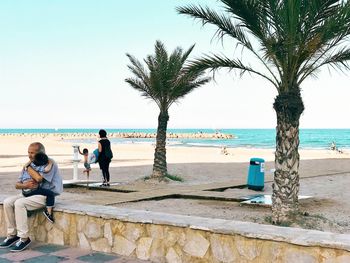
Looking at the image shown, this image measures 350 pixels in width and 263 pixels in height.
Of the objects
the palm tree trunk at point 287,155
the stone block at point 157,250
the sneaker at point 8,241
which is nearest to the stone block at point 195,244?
the stone block at point 157,250

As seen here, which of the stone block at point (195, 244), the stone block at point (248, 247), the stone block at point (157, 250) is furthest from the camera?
the stone block at point (157, 250)

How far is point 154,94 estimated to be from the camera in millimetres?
16641

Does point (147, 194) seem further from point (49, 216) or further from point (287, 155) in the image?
point (49, 216)

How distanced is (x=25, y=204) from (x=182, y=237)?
2271 millimetres

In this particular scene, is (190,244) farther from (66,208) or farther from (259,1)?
(259,1)

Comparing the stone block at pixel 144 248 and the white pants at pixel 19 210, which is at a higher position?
the white pants at pixel 19 210

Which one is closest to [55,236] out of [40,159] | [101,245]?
[101,245]

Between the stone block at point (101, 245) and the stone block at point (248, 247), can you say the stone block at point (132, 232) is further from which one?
the stone block at point (248, 247)

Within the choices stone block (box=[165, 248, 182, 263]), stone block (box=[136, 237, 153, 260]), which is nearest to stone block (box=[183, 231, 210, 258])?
stone block (box=[165, 248, 182, 263])

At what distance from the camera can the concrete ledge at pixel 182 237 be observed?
452cm

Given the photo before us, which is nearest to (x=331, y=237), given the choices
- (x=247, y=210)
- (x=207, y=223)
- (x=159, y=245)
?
(x=207, y=223)

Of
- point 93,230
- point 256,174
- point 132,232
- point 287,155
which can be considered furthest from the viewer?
point 256,174

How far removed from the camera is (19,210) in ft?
20.3

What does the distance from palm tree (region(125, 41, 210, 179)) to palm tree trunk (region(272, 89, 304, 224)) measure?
8.09 m
